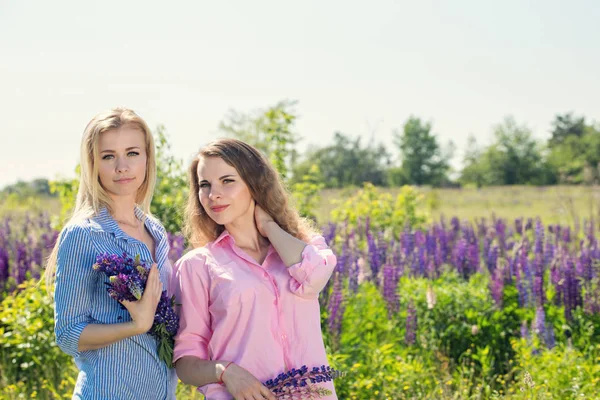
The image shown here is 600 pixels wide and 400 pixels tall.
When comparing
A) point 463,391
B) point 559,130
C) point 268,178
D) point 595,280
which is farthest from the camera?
point 559,130

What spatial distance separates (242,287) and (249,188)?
43 cm

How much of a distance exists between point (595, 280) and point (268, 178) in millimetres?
3869

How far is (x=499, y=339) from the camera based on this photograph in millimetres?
5156

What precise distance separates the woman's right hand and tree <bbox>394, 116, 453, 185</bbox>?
67.4m

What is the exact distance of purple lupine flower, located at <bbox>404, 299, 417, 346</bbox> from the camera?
4926mm

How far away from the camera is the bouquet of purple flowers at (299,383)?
2217mm

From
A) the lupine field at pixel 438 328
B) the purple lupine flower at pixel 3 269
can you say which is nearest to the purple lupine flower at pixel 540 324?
the lupine field at pixel 438 328

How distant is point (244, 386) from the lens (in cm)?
220

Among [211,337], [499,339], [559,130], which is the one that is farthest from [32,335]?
[559,130]

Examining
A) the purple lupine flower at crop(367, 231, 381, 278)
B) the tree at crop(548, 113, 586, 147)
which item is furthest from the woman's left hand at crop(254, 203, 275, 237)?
the tree at crop(548, 113, 586, 147)

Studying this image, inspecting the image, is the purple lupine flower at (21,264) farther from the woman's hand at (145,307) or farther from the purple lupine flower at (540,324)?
the purple lupine flower at (540,324)

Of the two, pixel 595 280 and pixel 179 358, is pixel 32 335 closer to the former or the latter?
pixel 179 358

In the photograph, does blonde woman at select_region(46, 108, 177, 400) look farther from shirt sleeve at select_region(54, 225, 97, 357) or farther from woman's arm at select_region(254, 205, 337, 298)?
woman's arm at select_region(254, 205, 337, 298)

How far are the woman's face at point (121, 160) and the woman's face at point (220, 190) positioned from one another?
0.25 metres
